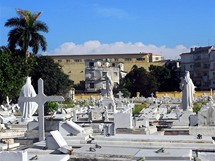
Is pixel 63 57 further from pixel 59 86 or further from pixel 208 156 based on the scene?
pixel 208 156

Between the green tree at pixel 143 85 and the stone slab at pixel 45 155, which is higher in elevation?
the green tree at pixel 143 85

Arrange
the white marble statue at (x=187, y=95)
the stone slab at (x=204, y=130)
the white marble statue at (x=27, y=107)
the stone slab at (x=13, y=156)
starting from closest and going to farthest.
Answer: the stone slab at (x=13, y=156), the stone slab at (x=204, y=130), the white marble statue at (x=27, y=107), the white marble statue at (x=187, y=95)

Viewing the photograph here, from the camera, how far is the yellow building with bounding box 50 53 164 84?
85.6 meters

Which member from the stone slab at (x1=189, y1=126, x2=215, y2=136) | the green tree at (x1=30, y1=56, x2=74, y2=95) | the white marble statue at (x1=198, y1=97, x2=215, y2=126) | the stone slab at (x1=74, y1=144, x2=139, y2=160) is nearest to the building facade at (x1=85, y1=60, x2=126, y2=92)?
the green tree at (x1=30, y1=56, x2=74, y2=95)

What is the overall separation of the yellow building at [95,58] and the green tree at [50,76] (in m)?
33.4

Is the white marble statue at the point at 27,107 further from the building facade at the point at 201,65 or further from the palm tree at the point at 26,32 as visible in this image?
the building facade at the point at 201,65

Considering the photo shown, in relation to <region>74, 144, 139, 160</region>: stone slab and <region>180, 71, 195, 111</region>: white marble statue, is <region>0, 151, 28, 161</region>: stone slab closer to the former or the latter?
<region>74, 144, 139, 160</region>: stone slab

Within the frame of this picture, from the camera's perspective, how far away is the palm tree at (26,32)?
38.4m

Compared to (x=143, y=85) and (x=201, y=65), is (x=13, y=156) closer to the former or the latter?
(x=143, y=85)

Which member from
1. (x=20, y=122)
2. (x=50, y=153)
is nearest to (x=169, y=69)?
(x=20, y=122)

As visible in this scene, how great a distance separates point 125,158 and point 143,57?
8456 centimetres

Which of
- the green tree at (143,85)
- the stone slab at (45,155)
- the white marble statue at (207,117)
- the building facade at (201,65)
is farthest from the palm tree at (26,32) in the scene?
the building facade at (201,65)

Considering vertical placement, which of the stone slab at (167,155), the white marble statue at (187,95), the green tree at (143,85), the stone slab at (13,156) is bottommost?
the stone slab at (167,155)

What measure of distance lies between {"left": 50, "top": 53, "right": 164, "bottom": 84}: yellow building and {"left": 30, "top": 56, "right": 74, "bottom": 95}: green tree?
110ft
